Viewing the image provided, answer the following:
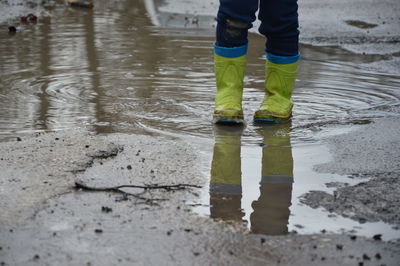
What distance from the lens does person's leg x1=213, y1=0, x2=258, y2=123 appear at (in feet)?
13.3

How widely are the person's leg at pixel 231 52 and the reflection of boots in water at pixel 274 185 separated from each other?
0.80 ft

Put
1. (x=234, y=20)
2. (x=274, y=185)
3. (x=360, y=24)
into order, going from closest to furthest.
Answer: (x=274, y=185) < (x=234, y=20) < (x=360, y=24)

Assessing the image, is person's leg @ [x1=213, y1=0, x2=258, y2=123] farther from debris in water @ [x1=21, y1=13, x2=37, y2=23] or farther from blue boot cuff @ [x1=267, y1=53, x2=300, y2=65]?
debris in water @ [x1=21, y1=13, x2=37, y2=23]

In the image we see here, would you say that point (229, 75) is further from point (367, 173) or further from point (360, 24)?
point (360, 24)

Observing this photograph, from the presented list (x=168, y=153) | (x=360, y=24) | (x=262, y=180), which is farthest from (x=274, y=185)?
(x=360, y=24)

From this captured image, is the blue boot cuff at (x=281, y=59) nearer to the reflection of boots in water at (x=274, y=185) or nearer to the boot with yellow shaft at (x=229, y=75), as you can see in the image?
the boot with yellow shaft at (x=229, y=75)

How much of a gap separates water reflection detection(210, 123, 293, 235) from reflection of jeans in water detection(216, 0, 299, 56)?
0.51m

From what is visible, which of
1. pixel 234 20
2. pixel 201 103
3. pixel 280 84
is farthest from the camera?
pixel 201 103

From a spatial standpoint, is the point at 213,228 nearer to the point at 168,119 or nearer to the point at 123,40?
the point at 168,119

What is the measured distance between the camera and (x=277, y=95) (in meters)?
4.27

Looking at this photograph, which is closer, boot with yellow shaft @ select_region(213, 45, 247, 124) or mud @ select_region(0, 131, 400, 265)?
mud @ select_region(0, 131, 400, 265)

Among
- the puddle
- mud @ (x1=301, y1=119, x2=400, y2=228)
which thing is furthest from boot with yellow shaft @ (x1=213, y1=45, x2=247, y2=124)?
the puddle

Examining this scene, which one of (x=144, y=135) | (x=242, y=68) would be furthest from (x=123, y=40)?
(x=144, y=135)

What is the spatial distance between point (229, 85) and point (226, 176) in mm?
1094
